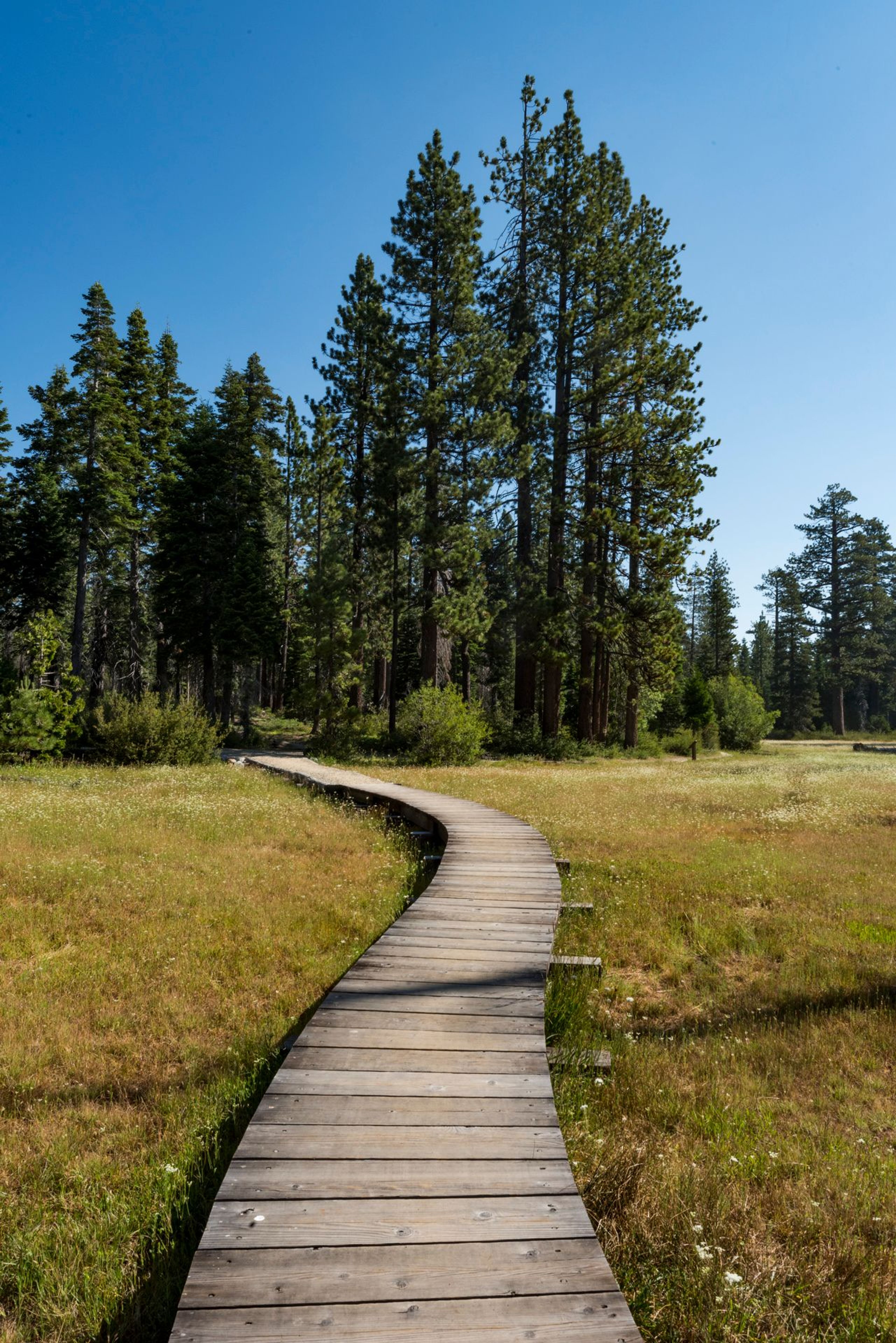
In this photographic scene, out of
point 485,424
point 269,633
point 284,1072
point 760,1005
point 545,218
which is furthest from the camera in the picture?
point 269,633

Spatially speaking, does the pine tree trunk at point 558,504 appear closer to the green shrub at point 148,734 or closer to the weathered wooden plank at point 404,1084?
the green shrub at point 148,734

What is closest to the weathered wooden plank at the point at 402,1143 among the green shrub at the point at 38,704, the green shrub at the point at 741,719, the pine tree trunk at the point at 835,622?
the green shrub at the point at 38,704

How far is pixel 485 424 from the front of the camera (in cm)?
2511

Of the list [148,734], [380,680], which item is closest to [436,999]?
[148,734]

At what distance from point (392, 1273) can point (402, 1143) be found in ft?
2.47

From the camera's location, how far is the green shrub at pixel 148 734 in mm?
20188

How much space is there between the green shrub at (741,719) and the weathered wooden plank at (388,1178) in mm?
45102

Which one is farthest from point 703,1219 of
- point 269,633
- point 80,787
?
point 269,633

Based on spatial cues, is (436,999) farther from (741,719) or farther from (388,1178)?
(741,719)

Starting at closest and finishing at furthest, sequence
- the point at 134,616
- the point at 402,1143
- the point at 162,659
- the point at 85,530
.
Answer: the point at 402,1143 → the point at 85,530 → the point at 134,616 → the point at 162,659

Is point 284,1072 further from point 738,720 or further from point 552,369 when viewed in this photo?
point 738,720

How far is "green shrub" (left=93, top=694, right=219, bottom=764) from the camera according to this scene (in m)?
20.2

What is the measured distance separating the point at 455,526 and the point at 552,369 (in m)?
9.76

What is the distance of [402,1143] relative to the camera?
2.96 m
